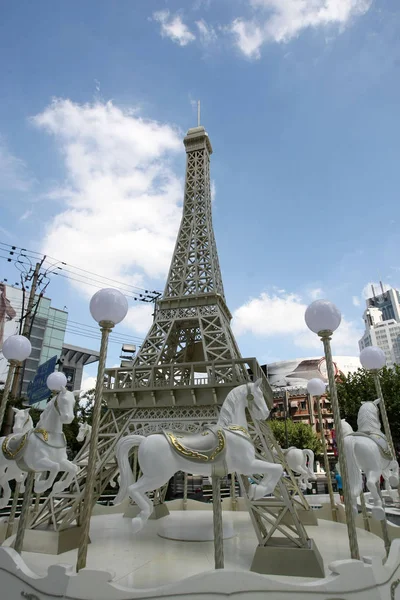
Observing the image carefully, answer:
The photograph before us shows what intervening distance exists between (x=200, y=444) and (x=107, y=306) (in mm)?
2625

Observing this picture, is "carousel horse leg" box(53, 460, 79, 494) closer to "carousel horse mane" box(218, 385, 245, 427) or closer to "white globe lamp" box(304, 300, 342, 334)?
"carousel horse mane" box(218, 385, 245, 427)

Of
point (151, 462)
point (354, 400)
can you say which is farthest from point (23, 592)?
point (354, 400)

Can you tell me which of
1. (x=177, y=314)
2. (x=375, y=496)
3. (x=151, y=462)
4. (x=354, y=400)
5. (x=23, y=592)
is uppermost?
(x=177, y=314)

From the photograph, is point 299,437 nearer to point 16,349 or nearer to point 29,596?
point 16,349

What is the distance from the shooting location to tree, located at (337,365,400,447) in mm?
23188

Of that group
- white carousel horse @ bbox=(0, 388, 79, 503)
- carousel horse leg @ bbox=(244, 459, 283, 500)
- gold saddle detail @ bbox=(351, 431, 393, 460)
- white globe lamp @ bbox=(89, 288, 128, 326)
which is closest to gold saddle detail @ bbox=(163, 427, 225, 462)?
carousel horse leg @ bbox=(244, 459, 283, 500)

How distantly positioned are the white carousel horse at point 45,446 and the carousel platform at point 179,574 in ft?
4.74

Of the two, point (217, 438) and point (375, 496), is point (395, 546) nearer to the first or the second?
point (375, 496)

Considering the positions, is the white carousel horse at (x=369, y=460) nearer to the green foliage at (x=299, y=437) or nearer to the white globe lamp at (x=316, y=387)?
the white globe lamp at (x=316, y=387)

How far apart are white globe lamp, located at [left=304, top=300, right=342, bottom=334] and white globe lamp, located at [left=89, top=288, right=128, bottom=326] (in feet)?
10.4

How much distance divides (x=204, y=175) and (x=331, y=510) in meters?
21.5

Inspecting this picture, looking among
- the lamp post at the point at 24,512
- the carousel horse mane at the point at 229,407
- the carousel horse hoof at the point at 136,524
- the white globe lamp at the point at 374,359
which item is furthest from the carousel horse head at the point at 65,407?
the white globe lamp at the point at 374,359

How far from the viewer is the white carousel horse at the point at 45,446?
6.49 meters

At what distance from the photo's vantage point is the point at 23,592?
4508 mm
